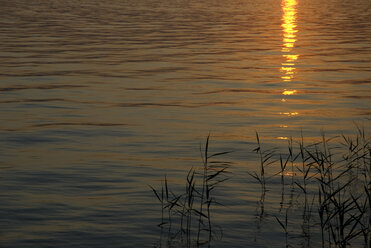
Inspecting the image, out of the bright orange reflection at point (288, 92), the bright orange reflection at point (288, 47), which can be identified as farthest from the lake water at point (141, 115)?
the bright orange reflection at point (288, 92)

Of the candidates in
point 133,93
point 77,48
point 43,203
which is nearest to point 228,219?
point 43,203

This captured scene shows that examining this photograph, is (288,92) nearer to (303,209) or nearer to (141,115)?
(141,115)

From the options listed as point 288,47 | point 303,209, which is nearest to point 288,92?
point 303,209

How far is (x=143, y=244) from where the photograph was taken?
8.66 m

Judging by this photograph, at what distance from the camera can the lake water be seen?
9.59 meters

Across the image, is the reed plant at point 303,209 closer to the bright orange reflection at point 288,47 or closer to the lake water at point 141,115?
the lake water at point 141,115

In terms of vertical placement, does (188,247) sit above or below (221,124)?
above

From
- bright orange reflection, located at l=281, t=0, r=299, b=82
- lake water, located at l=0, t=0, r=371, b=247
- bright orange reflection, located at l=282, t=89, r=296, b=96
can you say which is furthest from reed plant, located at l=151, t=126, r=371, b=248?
bright orange reflection, located at l=281, t=0, r=299, b=82

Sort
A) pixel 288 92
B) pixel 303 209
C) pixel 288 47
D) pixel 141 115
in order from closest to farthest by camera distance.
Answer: pixel 303 209 < pixel 141 115 < pixel 288 92 < pixel 288 47

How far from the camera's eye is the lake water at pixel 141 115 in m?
9.59

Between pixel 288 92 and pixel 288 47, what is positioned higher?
pixel 288 92

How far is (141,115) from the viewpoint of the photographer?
656 inches

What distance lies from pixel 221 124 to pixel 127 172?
167 inches

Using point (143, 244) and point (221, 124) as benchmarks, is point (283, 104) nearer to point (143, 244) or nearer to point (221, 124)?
point (221, 124)
